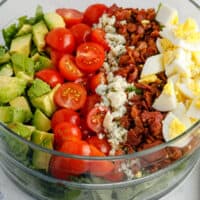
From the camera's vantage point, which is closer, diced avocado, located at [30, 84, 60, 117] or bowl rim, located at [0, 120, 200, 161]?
bowl rim, located at [0, 120, 200, 161]

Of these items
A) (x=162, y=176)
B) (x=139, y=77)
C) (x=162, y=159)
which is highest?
(x=139, y=77)

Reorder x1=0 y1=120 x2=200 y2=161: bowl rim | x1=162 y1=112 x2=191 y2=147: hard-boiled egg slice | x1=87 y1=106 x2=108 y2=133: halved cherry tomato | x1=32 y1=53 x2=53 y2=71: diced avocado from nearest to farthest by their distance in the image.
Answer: x1=0 y1=120 x2=200 y2=161: bowl rim, x1=162 y1=112 x2=191 y2=147: hard-boiled egg slice, x1=87 y1=106 x2=108 y2=133: halved cherry tomato, x1=32 y1=53 x2=53 y2=71: diced avocado

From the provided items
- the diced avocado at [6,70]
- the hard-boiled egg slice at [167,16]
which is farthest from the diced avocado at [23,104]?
the hard-boiled egg slice at [167,16]

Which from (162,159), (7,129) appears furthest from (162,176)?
(7,129)

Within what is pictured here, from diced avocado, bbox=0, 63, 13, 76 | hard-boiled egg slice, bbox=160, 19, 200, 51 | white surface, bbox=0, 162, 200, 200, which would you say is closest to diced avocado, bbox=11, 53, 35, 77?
diced avocado, bbox=0, 63, 13, 76

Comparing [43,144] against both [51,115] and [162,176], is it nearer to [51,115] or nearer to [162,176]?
[51,115]

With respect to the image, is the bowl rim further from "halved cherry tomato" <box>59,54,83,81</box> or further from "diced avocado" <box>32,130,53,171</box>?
"halved cherry tomato" <box>59,54,83,81</box>

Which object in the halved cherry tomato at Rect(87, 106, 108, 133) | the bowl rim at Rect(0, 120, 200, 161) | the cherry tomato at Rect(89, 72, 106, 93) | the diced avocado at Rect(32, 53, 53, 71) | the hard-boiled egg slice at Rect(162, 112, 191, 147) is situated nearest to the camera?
the bowl rim at Rect(0, 120, 200, 161)
